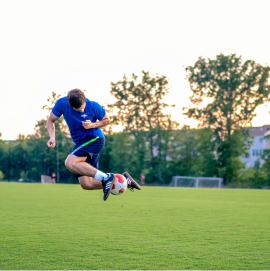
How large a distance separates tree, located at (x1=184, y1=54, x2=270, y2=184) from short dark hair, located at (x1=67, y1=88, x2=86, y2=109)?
48.4 metres

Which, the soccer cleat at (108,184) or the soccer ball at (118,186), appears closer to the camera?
the soccer cleat at (108,184)

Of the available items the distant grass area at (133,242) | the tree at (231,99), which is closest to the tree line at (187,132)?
the tree at (231,99)

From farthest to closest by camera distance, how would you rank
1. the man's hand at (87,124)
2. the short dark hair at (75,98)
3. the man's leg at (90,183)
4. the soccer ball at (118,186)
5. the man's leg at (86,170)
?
the man's leg at (90,183) → the soccer ball at (118,186) → the man's leg at (86,170) → the man's hand at (87,124) → the short dark hair at (75,98)

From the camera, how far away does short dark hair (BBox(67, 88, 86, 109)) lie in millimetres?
6402

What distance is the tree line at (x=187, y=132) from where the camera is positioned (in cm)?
5378

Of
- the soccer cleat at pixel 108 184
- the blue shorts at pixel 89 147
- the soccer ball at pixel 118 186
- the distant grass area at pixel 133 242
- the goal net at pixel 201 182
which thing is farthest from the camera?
the goal net at pixel 201 182

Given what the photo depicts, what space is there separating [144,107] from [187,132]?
9856 mm

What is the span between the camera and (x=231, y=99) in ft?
176

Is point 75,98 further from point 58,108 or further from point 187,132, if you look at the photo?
point 187,132

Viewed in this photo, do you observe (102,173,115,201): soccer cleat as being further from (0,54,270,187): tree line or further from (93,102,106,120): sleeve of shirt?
(0,54,270,187): tree line

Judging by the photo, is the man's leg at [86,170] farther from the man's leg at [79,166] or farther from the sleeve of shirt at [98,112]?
the sleeve of shirt at [98,112]

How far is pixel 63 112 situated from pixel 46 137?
249ft

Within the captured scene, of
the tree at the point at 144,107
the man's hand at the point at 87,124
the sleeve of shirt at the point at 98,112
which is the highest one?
the tree at the point at 144,107

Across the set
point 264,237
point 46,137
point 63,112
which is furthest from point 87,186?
point 46,137
